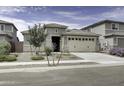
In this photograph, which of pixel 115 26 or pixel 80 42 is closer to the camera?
pixel 80 42

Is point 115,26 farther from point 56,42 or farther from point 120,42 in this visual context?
point 56,42

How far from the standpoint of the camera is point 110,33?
36531mm

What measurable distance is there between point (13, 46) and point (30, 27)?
353 inches

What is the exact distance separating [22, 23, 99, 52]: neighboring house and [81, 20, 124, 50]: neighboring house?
1639 millimetres

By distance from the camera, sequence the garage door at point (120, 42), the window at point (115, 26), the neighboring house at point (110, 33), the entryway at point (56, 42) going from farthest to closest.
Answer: the window at point (115, 26)
the entryway at point (56, 42)
the garage door at point (120, 42)
the neighboring house at point (110, 33)

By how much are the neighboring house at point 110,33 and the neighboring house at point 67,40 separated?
164cm

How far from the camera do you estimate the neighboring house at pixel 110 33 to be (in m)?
34.7

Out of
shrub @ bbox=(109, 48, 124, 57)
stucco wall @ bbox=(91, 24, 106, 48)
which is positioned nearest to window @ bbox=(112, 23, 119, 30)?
stucco wall @ bbox=(91, 24, 106, 48)

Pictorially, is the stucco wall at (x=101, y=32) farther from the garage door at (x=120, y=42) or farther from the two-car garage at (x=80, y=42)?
the garage door at (x=120, y=42)

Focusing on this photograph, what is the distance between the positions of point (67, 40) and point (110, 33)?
7.77 m

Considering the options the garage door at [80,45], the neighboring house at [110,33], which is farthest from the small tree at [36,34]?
the neighboring house at [110,33]

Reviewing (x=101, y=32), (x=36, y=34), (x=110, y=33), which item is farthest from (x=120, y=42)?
(x=36, y=34)

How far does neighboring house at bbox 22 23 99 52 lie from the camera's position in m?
34.7
